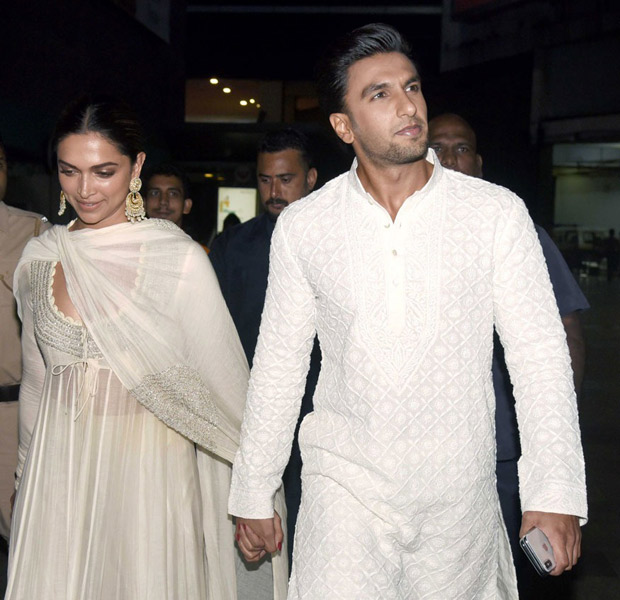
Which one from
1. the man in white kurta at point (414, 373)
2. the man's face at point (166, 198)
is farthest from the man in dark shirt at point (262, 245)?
the man in white kurta at point (414, 373)

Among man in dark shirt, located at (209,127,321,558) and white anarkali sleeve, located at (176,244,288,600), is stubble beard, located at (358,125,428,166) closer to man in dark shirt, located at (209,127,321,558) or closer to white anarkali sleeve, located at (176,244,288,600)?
white anarkali sleeve, located at (176,244,288,600)

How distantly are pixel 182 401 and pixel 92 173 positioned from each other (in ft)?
2.66

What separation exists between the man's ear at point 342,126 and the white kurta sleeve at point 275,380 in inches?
10.9

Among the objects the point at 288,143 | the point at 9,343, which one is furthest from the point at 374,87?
the point at 9,343

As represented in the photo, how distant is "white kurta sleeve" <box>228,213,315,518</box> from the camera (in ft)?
8.46

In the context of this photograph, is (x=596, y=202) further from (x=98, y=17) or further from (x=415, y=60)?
(x=415, y=60)

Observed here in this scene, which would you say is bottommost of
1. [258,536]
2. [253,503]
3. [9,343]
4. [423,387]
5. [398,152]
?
[258,536]

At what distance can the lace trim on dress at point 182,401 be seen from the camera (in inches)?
123

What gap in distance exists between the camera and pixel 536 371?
2.29 meters

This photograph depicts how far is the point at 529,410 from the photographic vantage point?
2293 mm

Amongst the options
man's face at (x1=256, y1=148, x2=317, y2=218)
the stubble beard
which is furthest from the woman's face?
man's face at (x1=256, y1=148, x2=317, y2=218)

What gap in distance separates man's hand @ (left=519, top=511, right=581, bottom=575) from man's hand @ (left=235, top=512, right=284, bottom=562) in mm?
749

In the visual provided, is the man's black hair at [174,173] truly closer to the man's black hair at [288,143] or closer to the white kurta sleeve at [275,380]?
the man's black hair at [288,143]

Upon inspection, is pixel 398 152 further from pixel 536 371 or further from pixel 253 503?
pixel 253 503
